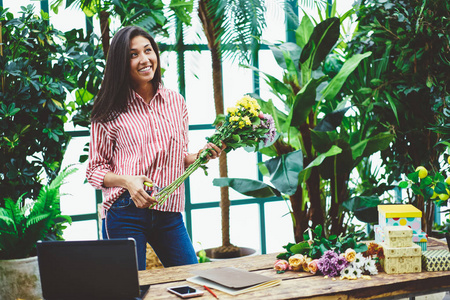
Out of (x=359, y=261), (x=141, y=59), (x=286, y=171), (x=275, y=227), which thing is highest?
(x=141, y=59)

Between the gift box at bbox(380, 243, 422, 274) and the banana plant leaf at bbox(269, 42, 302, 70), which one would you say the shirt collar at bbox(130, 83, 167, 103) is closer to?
the gift box at bbox(380, 243, 422, 274)

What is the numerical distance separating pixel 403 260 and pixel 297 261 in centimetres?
38

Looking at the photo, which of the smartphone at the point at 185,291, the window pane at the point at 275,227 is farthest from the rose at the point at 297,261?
the window pane at the point at 275,227

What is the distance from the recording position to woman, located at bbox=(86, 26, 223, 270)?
1.92 metres

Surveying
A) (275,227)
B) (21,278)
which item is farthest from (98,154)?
(275,227)

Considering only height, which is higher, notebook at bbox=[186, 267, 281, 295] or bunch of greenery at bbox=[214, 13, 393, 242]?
bunch of greenery at bbox=[214, 13, 393, 242]

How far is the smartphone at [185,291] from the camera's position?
1528 mm

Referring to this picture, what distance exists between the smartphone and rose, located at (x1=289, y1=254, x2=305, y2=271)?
0.41m

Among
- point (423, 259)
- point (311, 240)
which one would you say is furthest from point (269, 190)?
point (423, 259)

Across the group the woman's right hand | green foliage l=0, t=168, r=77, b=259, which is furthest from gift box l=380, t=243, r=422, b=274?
green foliage l=0, t=168, r=77, b=259

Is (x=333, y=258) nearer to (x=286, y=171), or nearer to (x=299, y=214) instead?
(x=286, y=171)

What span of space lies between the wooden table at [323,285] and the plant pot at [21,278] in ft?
1.25

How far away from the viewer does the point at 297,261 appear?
1782 millimetres

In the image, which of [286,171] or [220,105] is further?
[220,105]
